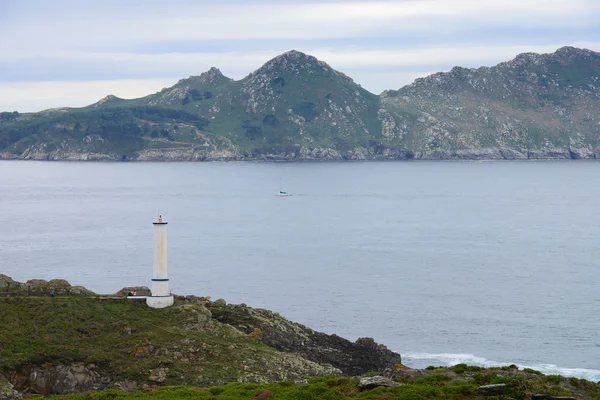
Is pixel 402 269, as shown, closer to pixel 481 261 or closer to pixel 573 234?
pixel 481 261

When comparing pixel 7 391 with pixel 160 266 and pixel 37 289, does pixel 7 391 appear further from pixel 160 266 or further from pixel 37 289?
pixel 160 266

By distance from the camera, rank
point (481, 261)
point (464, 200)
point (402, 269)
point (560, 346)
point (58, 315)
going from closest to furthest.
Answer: point (58, 315) < point (560, 346) < point (402, 269) < point (481, 261) < point (464, 200)

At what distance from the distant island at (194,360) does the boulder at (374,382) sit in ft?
0.15

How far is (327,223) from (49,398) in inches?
4629

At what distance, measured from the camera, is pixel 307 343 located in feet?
172

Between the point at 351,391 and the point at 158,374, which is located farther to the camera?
the point at 158,374

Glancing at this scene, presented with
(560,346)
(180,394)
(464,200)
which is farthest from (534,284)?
(464,200)

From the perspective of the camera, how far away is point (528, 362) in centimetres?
5947

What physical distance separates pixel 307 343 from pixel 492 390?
72.2 feet

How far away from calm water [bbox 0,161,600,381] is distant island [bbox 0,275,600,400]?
40.3 ft

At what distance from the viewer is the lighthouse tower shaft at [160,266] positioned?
51344mm

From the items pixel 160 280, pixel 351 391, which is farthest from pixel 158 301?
pixel 351 391

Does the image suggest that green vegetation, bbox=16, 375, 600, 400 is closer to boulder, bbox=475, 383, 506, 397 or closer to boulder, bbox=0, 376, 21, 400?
boulder, bbox=475, 383, 506, 397

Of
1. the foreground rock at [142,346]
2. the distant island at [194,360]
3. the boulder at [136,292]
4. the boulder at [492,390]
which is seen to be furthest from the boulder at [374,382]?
the boulder at [136,292]
